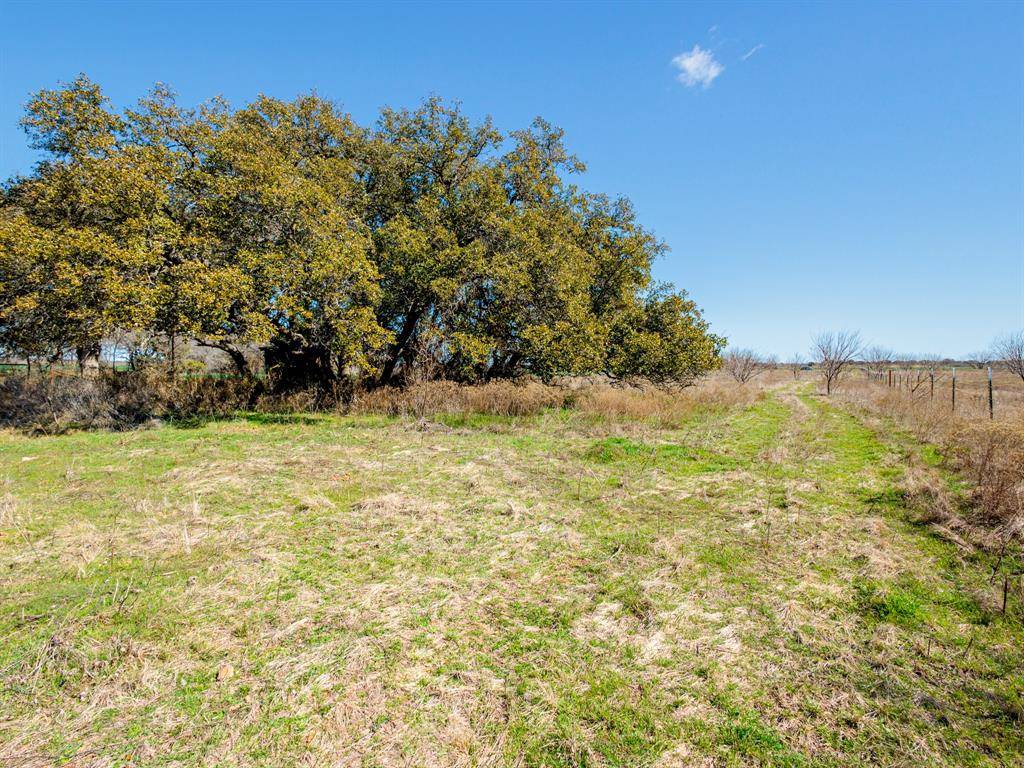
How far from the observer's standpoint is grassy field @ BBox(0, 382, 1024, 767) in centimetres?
262

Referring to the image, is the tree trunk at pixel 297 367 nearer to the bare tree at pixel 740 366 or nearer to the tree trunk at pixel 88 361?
the tree trunk at pixel 88 361

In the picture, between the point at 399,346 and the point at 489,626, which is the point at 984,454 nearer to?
the point at 489,626

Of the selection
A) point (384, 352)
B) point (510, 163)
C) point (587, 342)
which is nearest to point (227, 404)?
point (384, 352)

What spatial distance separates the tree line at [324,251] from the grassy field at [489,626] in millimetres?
5656

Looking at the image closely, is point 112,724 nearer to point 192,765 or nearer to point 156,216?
point 192,765

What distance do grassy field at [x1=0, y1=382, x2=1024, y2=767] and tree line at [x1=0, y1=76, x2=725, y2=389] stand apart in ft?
18.6

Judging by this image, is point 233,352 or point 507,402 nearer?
point 507,402

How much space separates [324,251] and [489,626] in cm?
1151

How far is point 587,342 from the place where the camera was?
1568 centimetres

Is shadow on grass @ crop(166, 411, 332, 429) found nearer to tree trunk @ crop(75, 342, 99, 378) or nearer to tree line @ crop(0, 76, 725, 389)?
tree line @ crop(0, 76, 725, 389)

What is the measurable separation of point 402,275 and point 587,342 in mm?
6760

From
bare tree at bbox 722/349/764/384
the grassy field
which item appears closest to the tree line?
the grassy field

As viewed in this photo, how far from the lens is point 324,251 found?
1226cm

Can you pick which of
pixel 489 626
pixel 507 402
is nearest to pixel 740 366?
pixel 507 402
